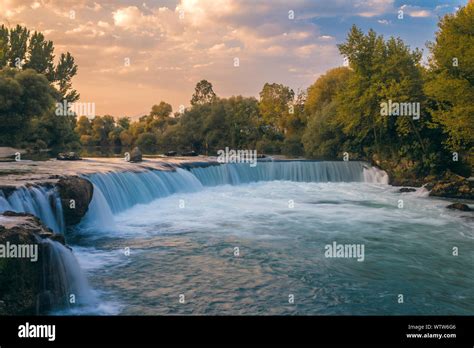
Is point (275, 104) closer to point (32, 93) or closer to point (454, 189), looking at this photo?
point (32, 93)

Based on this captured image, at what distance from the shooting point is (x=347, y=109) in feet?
127

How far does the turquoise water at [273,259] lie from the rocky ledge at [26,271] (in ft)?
4.06

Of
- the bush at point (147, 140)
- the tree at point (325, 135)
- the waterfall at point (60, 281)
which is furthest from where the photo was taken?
the bush at point (147, 140)

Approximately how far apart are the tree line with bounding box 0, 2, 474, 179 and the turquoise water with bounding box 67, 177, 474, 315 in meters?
9.19

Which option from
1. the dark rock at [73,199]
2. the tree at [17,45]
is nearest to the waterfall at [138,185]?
the dark rock at [73,199]

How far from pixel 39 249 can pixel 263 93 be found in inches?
2751

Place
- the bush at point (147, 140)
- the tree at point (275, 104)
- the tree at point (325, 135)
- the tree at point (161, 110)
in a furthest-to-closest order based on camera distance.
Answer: the tree at point (161, 110) < the bush at point (147, 140) < the tree at point (275, 104) < the tree at point (325, 135)

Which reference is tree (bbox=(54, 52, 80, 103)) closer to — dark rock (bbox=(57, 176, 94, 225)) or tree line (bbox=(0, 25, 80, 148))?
tree line (bbox=(0, 25, 80, 148))

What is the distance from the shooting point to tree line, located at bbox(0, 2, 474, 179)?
83.8 feet

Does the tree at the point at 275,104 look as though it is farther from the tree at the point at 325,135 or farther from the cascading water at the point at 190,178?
the cascading water at the point at 190,178

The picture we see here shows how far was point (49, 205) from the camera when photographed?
45.3ft

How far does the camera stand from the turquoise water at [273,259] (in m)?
9.19

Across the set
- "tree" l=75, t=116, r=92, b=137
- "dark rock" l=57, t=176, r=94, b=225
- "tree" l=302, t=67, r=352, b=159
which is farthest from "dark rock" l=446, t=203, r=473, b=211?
"tree" l=75, t=116, r=92, b=137
